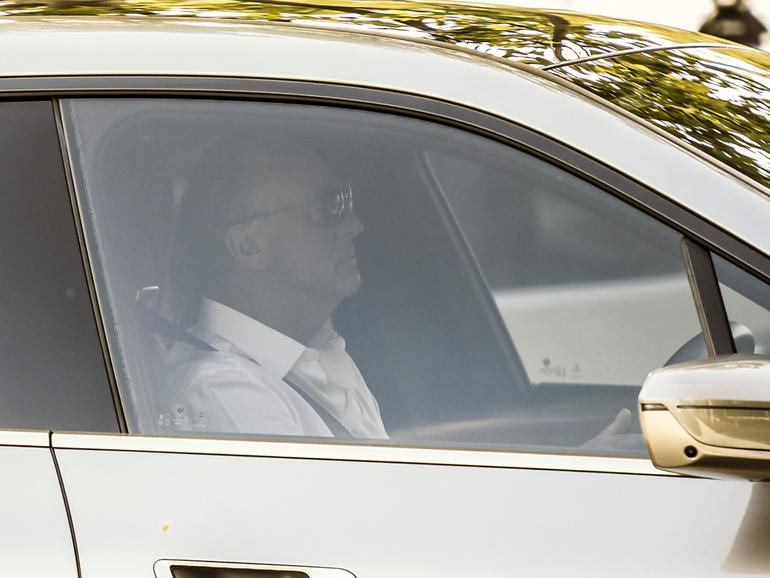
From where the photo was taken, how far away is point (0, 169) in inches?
64.4

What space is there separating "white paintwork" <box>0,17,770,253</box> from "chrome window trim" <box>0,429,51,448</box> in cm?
49

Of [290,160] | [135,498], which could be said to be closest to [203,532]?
[135,498]

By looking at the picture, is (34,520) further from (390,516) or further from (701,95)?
(701,95)

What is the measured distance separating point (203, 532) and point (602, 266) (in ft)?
2.05

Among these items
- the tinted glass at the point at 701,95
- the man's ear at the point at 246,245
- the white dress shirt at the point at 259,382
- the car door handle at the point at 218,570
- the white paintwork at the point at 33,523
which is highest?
the tinted glass at the point at 701,95

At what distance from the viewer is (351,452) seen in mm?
1494

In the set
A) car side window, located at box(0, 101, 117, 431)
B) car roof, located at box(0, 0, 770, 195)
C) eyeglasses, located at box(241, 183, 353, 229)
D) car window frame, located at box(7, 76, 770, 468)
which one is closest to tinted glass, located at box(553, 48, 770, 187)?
car roof, located at box(0, 0, 770, 195)

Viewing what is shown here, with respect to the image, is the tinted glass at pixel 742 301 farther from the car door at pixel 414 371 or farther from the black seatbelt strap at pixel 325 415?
the black seatbelt strap at pixel 325 415

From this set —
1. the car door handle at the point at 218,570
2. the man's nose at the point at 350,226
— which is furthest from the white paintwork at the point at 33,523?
the man's nose at the point at 350,226

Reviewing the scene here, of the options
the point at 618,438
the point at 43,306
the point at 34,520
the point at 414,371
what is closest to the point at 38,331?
the point at 43,306

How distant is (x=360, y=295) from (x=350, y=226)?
10cm

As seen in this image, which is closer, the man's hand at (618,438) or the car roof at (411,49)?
the man's hand at (618,438)

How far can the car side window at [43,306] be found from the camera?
157 cm

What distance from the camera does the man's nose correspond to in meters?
1.68
